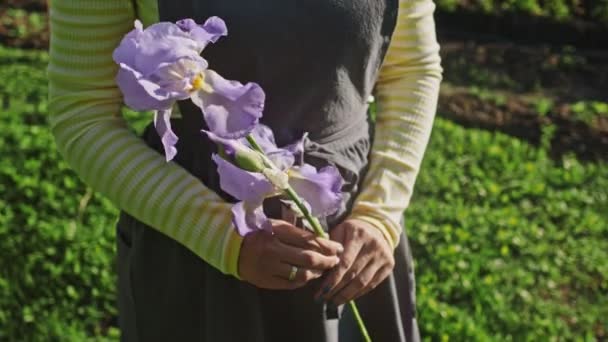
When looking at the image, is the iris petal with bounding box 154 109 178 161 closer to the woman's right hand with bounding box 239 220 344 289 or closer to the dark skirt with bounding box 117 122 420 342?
the woman's right hand with bounding box 239 220 344 289

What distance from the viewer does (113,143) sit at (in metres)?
1.58

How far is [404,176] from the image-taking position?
68.0 inches

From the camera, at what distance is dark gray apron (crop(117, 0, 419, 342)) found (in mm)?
1524

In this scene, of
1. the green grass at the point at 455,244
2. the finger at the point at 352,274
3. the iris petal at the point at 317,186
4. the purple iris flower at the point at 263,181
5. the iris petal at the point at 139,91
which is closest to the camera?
the iris petal at the point at 139,91

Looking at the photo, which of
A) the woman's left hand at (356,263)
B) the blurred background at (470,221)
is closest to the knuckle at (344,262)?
the woman's left hand at (356,263)

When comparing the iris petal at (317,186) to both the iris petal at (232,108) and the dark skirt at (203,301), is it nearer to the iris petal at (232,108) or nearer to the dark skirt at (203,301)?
the iris petal at (232,108)

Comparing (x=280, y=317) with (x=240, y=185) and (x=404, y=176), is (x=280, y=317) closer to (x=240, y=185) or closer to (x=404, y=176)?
(x=404, y=176)

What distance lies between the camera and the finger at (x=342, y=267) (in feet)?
5.06

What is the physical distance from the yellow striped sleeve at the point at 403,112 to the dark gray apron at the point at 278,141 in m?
0.05

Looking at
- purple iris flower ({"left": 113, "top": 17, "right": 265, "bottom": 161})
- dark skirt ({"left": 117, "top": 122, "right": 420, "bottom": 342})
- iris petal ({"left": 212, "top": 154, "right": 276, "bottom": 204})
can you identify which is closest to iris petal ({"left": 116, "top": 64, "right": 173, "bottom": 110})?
purple iris flower ({"left": 113, "top": 17, "right": 265, "bottom": 161})

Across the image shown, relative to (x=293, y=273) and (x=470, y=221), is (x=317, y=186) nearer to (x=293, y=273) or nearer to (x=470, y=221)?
(x=293, y=273)

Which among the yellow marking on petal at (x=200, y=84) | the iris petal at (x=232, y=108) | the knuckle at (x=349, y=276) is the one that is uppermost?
the yellow marking on petal at (x=200, y=84)

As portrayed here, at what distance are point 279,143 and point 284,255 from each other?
24cm

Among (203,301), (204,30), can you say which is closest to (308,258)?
(203,301)
